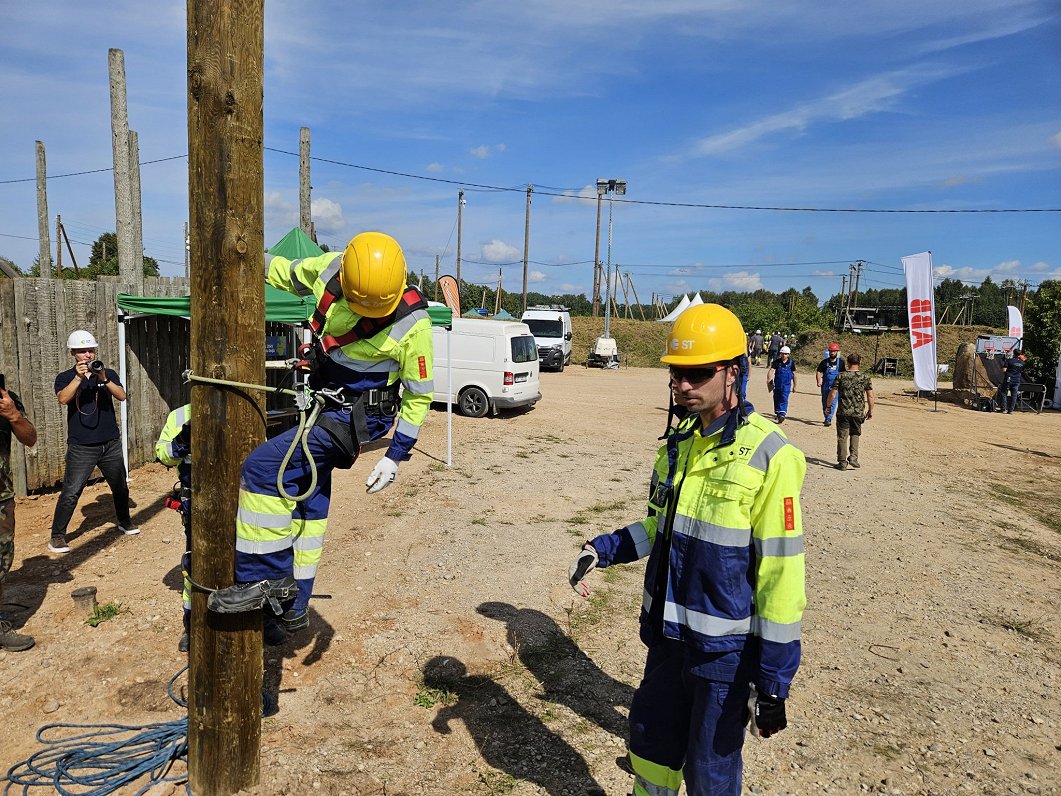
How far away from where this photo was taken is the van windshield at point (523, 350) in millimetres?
14391

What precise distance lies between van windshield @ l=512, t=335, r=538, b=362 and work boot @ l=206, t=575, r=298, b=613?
11.5 metres

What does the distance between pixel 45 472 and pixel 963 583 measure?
31.2ft

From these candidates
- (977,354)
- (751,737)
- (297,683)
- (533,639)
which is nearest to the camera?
(751,737)

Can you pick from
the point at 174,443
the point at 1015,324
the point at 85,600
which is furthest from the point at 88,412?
the point at 1015,324

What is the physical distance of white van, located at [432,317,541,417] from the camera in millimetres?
14125

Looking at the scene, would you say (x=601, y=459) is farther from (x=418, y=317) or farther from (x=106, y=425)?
(x=418, y=317)

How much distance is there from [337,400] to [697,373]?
6.23 feet

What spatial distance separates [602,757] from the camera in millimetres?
3420

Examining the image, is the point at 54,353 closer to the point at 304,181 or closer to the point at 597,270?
the point at 304,181

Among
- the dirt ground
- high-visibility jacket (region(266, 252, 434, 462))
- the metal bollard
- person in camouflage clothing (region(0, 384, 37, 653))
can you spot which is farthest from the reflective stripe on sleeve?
the metal bollard

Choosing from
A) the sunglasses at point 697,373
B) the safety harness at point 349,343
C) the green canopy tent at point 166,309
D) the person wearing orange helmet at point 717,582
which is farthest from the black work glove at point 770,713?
the green canopy tent at point 166,309

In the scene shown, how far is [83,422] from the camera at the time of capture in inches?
239

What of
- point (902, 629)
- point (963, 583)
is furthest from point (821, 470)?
point (902, 629)

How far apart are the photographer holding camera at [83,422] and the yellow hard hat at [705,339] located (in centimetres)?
554
